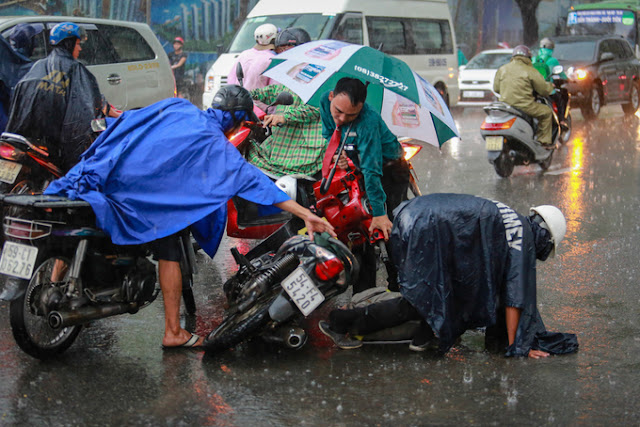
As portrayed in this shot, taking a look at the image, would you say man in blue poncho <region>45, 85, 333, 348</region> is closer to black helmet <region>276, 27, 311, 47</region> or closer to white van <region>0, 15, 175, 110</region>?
black helmet <region>276, 27, 311, 47</region>

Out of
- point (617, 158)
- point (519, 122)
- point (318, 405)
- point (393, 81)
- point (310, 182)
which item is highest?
point (393, 81)

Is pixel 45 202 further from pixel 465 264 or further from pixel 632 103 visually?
pixel 632 103

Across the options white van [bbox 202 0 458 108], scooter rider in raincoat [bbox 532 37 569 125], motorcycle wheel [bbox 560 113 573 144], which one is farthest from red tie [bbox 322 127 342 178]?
white van [bbox 202 0 458 108]

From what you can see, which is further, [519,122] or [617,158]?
[617,158]

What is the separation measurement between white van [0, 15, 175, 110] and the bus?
Result: 19.1 m

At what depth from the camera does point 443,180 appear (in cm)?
1038

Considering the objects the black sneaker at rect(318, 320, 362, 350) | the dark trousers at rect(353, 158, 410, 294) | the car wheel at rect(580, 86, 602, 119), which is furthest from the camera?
the car wheel at rect(580, 86, 602, 119)

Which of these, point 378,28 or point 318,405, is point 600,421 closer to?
point 318,405

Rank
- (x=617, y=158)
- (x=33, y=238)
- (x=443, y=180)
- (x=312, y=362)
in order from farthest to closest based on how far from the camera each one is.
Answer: (x=617, y=158)
(x=443, y=180)
(x=312, y=362)
(x=33, y=238)

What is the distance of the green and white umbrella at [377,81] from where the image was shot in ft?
17.8

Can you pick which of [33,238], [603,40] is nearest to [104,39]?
[33,238]

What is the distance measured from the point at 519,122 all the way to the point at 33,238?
7.80 m

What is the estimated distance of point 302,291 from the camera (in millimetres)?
4324

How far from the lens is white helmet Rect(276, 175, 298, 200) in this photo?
5461 mm
